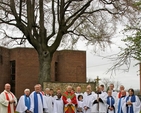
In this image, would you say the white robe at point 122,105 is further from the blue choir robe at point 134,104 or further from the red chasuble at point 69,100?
the red chasuble at point 69,100

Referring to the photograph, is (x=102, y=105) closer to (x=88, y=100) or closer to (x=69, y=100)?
(x=88, y=100)

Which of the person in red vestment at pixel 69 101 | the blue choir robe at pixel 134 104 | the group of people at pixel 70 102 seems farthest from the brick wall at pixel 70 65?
the blue choir robe at pixel 134 104

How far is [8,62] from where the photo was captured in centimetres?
5081

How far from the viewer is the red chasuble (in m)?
21.5

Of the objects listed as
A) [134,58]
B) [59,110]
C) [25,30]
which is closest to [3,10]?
[25,30]

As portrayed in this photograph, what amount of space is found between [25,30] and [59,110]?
33.7ft

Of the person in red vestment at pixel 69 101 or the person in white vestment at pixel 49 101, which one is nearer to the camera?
the person in white vestment at pixel 49 101

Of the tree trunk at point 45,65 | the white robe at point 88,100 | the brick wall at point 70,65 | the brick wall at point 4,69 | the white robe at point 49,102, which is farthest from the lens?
the brick wall at point 70,65

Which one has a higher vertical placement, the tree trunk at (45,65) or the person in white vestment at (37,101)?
the tree trunk at (45,65)

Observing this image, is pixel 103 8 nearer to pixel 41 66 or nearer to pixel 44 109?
pixel 41 66

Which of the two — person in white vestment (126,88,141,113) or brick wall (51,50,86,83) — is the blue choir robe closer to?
person in white vestment (126,88,141,113)

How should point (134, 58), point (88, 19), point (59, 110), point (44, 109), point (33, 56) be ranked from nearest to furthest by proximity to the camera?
1. point (134, 58)
2. point (44, 109)
3. point (59, 110)
4. point (88, 19)
5. point (33, 56)

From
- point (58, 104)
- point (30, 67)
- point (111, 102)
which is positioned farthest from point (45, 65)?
point (30, 67)

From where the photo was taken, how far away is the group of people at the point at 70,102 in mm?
19469
